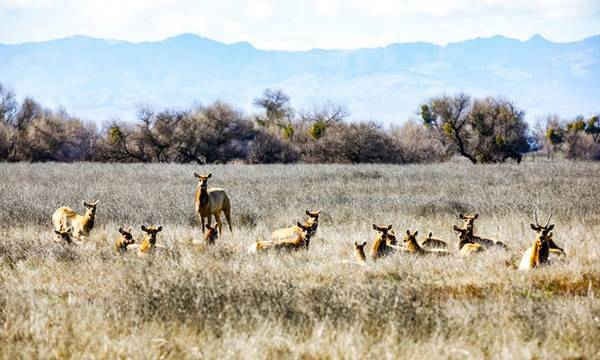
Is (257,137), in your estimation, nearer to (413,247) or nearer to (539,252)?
(413,247)

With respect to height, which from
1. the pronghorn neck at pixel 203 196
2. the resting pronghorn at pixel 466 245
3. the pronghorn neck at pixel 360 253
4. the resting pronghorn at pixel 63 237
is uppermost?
the pronghorn neck at pixel 203 196

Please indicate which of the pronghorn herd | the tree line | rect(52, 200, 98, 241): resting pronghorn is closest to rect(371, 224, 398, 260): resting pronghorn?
the pronghorn herd

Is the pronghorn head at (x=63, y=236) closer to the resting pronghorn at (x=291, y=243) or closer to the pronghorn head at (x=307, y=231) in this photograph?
the resting pronghorn at (x=291, y=243)

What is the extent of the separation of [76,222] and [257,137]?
4052cm

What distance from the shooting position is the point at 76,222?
49.1 feet

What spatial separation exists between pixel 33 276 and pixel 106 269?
0.99 metres

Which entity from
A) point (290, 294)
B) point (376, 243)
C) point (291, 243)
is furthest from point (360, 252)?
point (290, 294)

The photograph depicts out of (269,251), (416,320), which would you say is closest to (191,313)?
(416,320)

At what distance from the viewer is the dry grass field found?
6.88 m

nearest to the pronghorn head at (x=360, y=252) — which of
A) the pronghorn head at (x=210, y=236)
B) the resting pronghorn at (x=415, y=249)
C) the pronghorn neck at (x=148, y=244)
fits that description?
the resting pronghorn at (x=415, y=249)

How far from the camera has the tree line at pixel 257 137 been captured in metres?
53.4

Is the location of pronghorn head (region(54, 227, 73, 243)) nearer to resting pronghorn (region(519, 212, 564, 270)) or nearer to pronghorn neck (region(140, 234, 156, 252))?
pronghorn neck (region(140, 234, 156, 252))

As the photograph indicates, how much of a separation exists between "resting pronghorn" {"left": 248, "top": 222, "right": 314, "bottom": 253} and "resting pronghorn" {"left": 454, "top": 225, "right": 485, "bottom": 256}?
2629 millimetres

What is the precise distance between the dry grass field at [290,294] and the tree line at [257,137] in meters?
35.0
